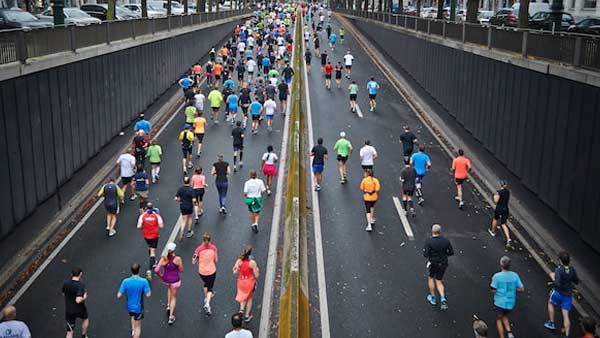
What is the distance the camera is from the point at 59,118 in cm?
1864

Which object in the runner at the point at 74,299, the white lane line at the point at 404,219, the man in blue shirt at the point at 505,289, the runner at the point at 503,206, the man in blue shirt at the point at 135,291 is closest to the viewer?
the runner at the point at 74,299

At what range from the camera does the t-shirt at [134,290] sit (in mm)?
11531

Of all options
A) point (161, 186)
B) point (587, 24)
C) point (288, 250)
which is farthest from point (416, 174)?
point (587, 24)

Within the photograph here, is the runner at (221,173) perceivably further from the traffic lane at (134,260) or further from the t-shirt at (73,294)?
the t-shirt at (73,294)

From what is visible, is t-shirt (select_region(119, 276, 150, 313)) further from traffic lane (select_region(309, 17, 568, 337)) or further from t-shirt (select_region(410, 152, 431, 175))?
t-shirt (select_region(410, 152, 431, 175))

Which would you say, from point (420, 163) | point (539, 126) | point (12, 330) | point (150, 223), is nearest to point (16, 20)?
point (150, 223)

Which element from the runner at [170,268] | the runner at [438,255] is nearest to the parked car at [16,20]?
the runner at [170,268]

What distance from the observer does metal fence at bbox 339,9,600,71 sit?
15172mm

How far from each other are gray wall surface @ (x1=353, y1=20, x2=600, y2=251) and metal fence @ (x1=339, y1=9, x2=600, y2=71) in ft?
1.84

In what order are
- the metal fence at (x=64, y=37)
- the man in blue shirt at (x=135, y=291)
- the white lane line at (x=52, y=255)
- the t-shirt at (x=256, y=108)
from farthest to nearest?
the t-shirt at (x=256, y=108)
the metal fence at (x=64, y=37)
the white lane line at (x=52, y=255)
the man in blue shirt at (x=135, y=291)

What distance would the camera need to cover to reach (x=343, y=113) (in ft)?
106

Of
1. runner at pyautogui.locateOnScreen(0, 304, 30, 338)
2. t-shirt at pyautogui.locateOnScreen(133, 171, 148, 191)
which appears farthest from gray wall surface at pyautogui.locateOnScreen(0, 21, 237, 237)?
runner at pyautogui.locateOnScreen(0, 304, 30, 338)

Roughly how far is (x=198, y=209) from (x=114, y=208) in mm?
2583

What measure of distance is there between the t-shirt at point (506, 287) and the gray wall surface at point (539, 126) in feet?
9.93
